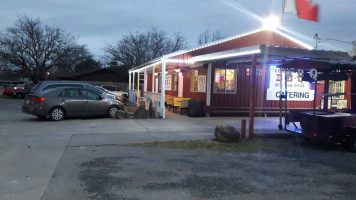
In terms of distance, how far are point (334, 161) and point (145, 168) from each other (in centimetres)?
444

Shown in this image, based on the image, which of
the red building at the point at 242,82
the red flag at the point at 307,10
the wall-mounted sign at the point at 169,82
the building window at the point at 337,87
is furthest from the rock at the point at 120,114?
the building window at the point at 337,87

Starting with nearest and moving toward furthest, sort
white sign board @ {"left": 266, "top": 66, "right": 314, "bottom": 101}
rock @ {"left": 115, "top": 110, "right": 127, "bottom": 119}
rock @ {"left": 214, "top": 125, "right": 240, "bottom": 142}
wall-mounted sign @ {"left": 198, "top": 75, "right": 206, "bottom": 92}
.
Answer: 1. rock @ {"left": 214, "top": 125, "right": 240, "bottom": 142}
2. rock @ {"left": 115, "top": 110, "right": 127, "bottom": 119}
3. white sign board @ {"left": 266, "top": 66, "right": 314, "bottom": 101}
4. wall-mounted sign @ {"left": 198, "top": 75, "right": 206, "bottom": 92}

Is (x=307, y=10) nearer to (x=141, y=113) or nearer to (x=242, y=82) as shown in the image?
(x=242, y=82)

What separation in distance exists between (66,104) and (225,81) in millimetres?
7411

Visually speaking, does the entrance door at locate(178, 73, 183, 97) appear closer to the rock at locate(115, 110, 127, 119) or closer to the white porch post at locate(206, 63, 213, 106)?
the white porch post at locate(206, 63, 213, 106)

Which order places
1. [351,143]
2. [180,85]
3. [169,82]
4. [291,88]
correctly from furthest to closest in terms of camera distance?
[169,82]
[180,85]
[291,88]
[351,143]

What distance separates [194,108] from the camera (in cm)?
1466

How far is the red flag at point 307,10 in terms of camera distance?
868 centimetres

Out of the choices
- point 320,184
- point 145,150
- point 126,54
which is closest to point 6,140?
point 145,150

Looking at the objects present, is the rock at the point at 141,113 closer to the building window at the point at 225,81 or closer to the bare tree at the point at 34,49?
the building window at the point at 225,81

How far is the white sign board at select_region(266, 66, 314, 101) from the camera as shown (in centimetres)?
1539

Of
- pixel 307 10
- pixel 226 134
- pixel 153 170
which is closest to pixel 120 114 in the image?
pixel 226 134

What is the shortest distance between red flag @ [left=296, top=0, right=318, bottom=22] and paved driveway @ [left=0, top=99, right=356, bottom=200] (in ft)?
12.2

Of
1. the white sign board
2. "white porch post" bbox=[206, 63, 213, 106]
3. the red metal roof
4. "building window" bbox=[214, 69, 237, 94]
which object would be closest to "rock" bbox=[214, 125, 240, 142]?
"white porch post" bbox=[206, 63, 213, 106]
